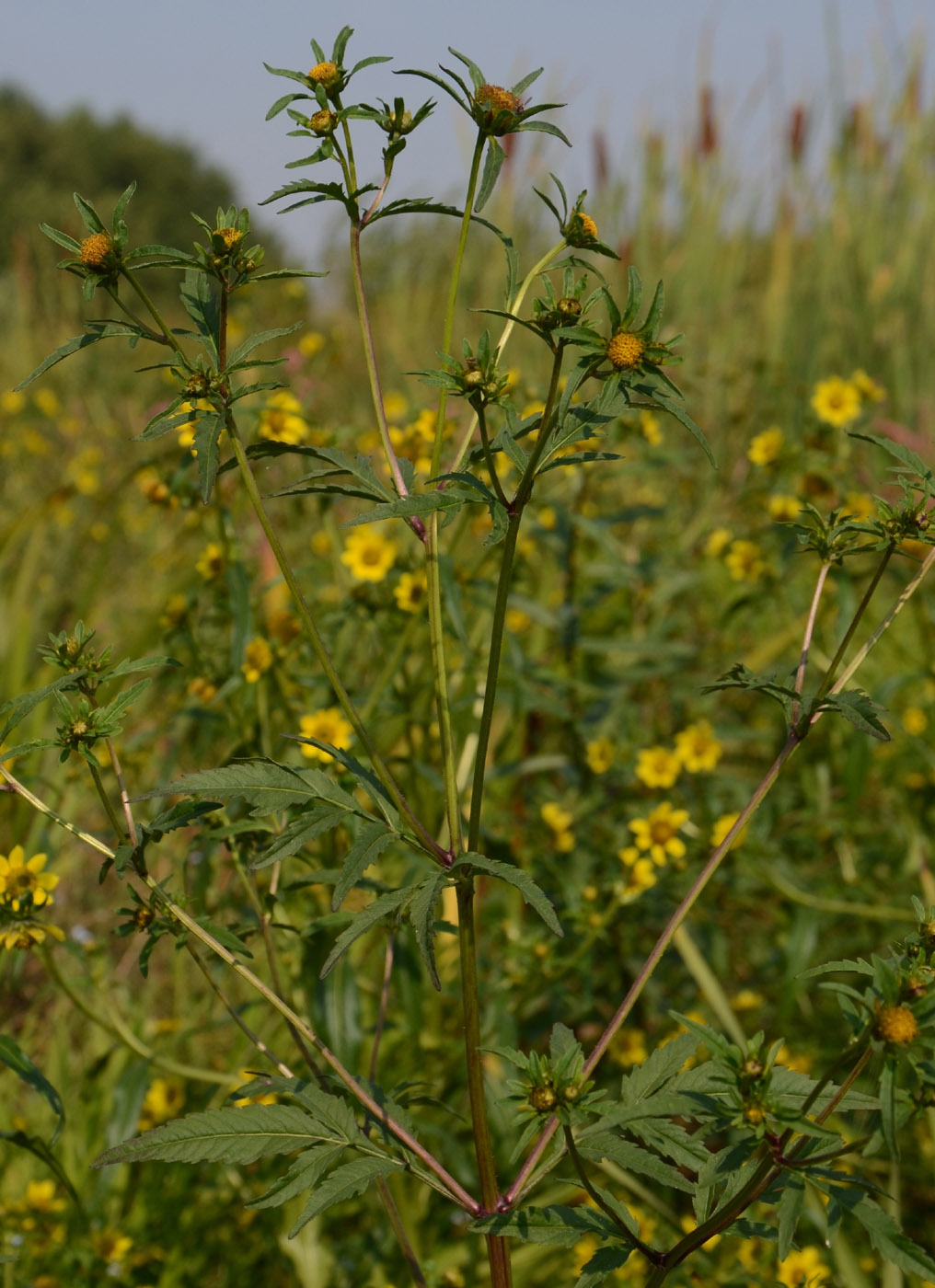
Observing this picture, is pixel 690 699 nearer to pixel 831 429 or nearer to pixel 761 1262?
pixel 831 429

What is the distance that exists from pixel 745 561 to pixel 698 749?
1.28 feet

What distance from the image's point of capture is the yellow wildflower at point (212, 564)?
1663 mm

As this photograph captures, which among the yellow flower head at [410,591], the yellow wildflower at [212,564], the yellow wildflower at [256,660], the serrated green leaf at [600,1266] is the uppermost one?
the yellow wildflower at [212,564]

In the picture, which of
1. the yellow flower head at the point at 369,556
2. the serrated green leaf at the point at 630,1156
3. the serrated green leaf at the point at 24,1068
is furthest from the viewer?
the yellow flower head at the point at 369,556

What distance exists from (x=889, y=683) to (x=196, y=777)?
58.7 inches

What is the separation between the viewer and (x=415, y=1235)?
1521 millimetres

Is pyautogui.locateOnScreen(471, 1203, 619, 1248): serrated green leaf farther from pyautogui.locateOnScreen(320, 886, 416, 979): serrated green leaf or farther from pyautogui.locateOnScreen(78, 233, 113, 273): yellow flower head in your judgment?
pyautogui.locateOnScreen(78, 233, 113, 273): yellow flower head

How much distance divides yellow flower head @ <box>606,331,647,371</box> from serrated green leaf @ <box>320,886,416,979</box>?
0.40 metres

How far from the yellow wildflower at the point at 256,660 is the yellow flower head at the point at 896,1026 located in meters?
0.99

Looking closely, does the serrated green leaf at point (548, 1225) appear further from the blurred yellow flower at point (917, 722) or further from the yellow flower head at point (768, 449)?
the blurred yellow flower at point (917, 722)

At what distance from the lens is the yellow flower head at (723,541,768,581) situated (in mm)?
2096

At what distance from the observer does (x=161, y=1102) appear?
66.3 inches

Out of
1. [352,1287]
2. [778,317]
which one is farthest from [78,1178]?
[778,317]

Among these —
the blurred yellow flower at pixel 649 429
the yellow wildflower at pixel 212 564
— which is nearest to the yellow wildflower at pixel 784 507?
the blurred yellow flower at pixel 649 429
